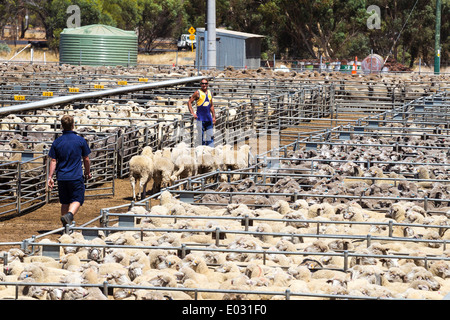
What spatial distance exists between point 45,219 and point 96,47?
3385 centimetres

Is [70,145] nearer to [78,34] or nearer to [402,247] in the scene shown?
[402,247]

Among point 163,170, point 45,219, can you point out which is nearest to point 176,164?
point 163,170

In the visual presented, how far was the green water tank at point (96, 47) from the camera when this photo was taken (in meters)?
46.7

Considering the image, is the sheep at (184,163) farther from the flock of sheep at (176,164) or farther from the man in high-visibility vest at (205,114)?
the man in high-visibility vest at (205,114)

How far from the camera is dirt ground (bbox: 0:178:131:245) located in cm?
1280

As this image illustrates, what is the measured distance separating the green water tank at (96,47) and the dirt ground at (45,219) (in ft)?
102

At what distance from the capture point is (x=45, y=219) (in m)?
13.9

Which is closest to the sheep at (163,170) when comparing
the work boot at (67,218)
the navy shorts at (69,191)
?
the navy shorts at (69,191)

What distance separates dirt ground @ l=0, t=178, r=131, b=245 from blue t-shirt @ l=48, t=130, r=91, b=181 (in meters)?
1.44

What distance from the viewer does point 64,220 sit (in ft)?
34.4

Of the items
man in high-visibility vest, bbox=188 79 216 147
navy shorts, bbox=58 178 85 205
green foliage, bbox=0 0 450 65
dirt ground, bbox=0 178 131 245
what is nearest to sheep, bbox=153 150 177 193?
dirt ground, bbox=0 178 131 245

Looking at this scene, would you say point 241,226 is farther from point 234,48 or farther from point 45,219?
point 234,48

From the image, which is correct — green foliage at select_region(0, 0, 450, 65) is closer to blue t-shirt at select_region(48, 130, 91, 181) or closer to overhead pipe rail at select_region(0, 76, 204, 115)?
overhead pipe rail at select_region(0, 76, 204, 115)
